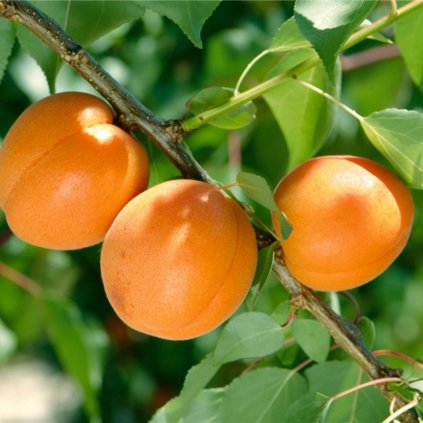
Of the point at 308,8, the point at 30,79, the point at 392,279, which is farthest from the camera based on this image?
the point at 392,279

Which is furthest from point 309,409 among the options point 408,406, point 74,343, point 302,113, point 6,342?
point 6,342

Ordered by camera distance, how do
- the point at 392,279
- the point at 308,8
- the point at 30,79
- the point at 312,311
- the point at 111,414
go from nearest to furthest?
the point at 308,8 → the point at 312,311 → the point at 30,79 → the point at 392,279 → the point at 111,414

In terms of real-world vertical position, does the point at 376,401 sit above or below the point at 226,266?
below

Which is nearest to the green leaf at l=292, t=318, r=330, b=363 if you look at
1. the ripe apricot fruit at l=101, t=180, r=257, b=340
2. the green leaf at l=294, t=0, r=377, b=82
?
the ripe apricot fruit at l=101, t=180, r=257, b=340

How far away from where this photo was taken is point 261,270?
68 centimetres

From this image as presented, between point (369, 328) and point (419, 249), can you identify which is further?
point (419, 249)

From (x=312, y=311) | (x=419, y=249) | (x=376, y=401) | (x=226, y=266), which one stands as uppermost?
(x=226, y=266)

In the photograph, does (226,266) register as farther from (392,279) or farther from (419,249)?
(419,249)

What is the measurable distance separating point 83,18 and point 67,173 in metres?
0.17

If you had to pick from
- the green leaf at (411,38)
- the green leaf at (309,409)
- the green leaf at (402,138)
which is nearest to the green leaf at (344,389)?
the green leaf at (309,409)

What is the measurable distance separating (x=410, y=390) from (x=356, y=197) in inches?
6.8

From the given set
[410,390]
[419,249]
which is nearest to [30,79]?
[410,390]

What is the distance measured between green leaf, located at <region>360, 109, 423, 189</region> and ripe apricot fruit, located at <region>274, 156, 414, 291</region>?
0.02m

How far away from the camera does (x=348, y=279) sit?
2.31 feet
